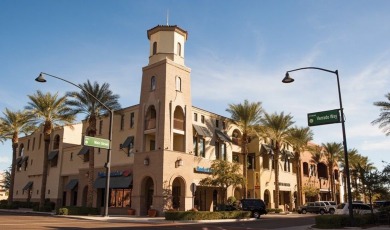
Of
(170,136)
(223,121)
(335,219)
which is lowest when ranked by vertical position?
(335,219)

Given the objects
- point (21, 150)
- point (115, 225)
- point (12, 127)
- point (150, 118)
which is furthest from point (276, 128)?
point (21, 150)

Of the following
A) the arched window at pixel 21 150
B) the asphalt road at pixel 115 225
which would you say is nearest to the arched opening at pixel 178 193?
the asphalt road at pixel 115 225

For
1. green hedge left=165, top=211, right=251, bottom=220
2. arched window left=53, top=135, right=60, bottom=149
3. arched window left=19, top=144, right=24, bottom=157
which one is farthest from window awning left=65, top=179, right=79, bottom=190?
green hedge left=165, top=211, right=251, bottom=220

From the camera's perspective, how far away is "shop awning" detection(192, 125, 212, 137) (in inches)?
1627

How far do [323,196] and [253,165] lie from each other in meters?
28.0

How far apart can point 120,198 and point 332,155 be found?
4269 centimetres

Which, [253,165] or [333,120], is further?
[253,165]

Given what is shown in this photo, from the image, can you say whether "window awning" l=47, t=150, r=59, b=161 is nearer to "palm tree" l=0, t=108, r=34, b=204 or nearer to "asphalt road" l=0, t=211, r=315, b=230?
"palm tree" l=0, t=108, r=34, b=204

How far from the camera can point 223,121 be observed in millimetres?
46875

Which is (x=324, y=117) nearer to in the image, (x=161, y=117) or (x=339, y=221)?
(x=339, y=221)

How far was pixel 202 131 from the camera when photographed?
42.1m

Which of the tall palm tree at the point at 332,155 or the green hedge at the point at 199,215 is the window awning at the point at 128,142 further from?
the tall palm tree at the point at 332,155

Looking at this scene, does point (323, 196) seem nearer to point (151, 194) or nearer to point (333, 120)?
point (151, 194)

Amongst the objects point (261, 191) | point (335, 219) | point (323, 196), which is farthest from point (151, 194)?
point (323, 196)
